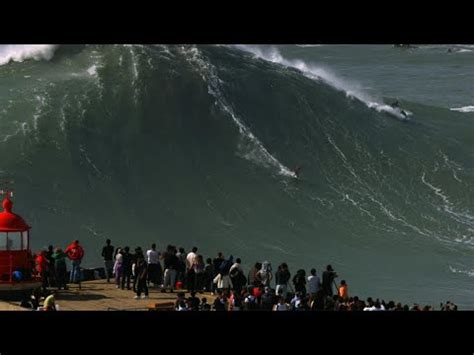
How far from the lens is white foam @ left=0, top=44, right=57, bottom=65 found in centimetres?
4584

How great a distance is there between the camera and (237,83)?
151 feet

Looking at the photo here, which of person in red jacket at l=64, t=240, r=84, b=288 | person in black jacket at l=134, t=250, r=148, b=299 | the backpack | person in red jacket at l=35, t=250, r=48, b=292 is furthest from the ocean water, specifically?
the backpack

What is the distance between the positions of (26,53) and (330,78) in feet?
41.7

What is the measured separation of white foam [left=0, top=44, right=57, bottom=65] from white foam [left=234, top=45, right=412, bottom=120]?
849cm

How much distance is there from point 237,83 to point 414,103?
11.5 meters

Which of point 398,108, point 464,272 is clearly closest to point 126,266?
point 464,272

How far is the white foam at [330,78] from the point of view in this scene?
49.6 metres

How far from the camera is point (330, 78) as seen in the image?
168 ft

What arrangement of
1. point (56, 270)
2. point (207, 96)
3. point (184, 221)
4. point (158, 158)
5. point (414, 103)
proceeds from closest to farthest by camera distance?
1. point (56, 270)
2. point (184, 221)
3. point (158, 158)
4. point (207, 96)
5. point (414, 103)

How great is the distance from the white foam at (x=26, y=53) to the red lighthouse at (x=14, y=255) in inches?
891

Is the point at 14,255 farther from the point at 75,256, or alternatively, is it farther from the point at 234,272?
the point at 234,272

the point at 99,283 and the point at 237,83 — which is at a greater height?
the point at 237,83
